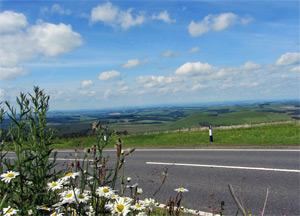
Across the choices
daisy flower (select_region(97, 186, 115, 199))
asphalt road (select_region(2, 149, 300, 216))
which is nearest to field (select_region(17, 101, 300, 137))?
daisy flower (select_region(97, 186, 115, 199))

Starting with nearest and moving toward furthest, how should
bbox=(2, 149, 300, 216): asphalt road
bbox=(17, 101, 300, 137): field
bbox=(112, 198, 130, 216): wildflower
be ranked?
bbox=(112, 198, 130, 216): wildflower, bbox=(17, 101, 300, 137): field, bbox=(2, 149, 300, 216): asphalt road

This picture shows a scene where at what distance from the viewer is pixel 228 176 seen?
27.8 feet

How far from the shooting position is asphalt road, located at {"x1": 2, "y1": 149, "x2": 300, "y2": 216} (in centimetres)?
620

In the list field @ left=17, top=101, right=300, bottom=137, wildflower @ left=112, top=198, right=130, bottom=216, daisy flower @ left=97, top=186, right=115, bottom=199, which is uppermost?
daisy flower @ left=97, top=186, right=115, bottom=199

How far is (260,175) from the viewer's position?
8.30 meters

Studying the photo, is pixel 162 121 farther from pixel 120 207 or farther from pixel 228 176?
pixel 120 207

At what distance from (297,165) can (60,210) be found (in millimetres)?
9178

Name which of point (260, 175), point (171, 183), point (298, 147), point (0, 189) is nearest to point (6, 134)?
point (0, 189)

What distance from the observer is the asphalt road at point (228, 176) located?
20.3 ft

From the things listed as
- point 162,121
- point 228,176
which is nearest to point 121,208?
point 228,176

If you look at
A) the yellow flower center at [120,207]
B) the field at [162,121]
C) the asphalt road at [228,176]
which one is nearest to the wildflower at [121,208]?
the yellow flower center at [120,207]

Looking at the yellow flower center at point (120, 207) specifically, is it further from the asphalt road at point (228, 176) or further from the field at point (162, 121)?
the asphalt road at point (228, 176)

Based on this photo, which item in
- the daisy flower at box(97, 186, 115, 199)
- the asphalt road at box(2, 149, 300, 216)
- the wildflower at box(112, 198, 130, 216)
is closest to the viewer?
the wildflower at box(112, 198, 130, 216)

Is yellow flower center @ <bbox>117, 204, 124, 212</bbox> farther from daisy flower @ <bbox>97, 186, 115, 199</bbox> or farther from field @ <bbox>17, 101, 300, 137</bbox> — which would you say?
field @ <bbox>17, 101, 300, 137</bbox>
